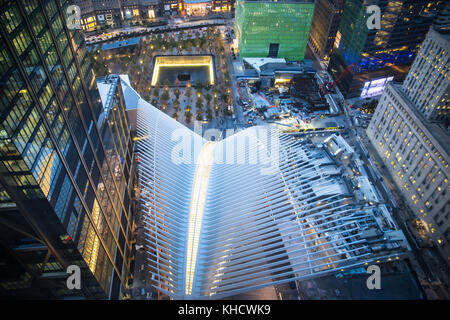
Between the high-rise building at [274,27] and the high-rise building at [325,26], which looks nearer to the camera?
the high-rise building at [274,27]

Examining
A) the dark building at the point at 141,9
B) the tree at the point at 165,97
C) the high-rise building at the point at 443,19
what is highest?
the high-rise building at the point at 443,19

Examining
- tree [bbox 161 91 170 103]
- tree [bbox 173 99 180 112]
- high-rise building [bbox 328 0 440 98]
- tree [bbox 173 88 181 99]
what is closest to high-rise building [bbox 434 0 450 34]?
high-rise building [bbox 328 0 440 98]

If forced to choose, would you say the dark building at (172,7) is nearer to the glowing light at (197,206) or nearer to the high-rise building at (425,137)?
the high-rise building at (425,137)

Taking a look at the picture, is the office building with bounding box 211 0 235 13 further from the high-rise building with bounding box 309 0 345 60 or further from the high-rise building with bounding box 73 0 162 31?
the high-rise building with bounding box 309 0 345 60

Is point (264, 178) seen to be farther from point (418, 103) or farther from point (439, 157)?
point (418, 103)

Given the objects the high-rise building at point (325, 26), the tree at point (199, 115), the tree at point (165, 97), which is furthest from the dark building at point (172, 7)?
the tree at point (199, 115)

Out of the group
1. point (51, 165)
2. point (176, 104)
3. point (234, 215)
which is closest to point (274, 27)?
point (176, 104)
